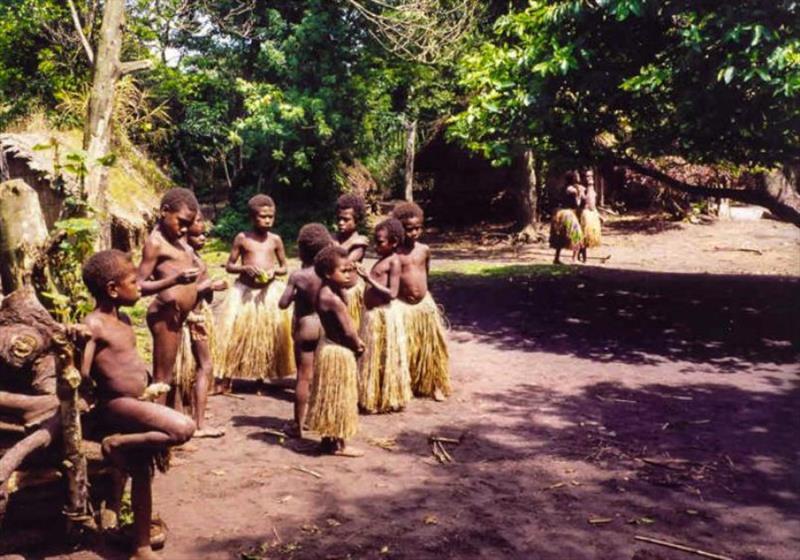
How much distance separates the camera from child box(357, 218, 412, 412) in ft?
17.9

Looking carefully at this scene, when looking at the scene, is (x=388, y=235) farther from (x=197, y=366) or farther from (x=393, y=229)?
(x=197, y=366)

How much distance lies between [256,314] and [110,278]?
2.81 meters

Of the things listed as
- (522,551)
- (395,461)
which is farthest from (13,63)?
(522,551)

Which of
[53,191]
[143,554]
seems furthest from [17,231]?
[53,191]

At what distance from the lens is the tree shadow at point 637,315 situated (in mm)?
7094

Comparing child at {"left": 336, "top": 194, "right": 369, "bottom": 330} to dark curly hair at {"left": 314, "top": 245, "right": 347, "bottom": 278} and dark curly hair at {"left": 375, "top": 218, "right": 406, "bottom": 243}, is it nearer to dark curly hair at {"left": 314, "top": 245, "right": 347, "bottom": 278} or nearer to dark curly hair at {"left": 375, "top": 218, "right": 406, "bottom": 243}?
dark curly hair at {"left": 375, "top": 218, "right": 406, "bottom": 243}

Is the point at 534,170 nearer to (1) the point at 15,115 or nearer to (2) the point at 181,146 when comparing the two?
(2) the point at 181,146

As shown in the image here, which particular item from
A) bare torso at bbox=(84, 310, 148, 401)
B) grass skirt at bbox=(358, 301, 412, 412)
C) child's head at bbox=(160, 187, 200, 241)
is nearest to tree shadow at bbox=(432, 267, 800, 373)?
grass skirt at bbox=(358, 301, 412, 412)

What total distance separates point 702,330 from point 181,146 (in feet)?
49.8

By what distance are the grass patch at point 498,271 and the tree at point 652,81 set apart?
2764 mm

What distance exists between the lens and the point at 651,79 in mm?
7031

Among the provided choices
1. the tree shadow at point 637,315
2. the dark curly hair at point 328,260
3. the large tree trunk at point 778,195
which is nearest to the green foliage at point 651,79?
the large tree trunk at point 778,195

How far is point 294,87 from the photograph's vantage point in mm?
15945

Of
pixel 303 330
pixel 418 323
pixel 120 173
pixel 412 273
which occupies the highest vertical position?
pixel 120 173
